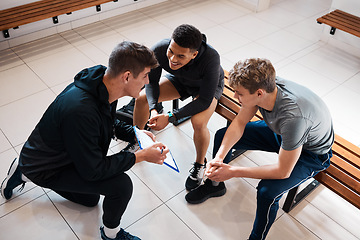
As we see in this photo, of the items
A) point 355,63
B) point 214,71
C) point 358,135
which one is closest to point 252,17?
point 355,63

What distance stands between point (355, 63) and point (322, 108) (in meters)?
2.67

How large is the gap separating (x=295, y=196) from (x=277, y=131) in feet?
2.22

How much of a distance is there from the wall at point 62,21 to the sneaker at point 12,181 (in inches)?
89.6

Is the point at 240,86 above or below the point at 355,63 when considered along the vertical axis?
above

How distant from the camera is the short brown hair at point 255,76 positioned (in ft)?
6.32

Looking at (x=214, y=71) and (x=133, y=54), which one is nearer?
(x=133, y=54)

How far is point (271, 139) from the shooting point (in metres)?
2.46

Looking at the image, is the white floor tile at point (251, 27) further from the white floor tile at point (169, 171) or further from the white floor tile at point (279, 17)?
the white floor tile at point (169, 171)

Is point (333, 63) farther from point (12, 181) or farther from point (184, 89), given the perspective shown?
point (12, 181)

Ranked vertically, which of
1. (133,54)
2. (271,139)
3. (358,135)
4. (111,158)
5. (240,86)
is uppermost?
(133,54)

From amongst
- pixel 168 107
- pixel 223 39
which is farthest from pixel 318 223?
pixel 223 39

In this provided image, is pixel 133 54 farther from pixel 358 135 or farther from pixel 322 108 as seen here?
pixel 358 135

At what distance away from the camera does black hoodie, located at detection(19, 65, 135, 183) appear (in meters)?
1.83

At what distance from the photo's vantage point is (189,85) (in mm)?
2803
